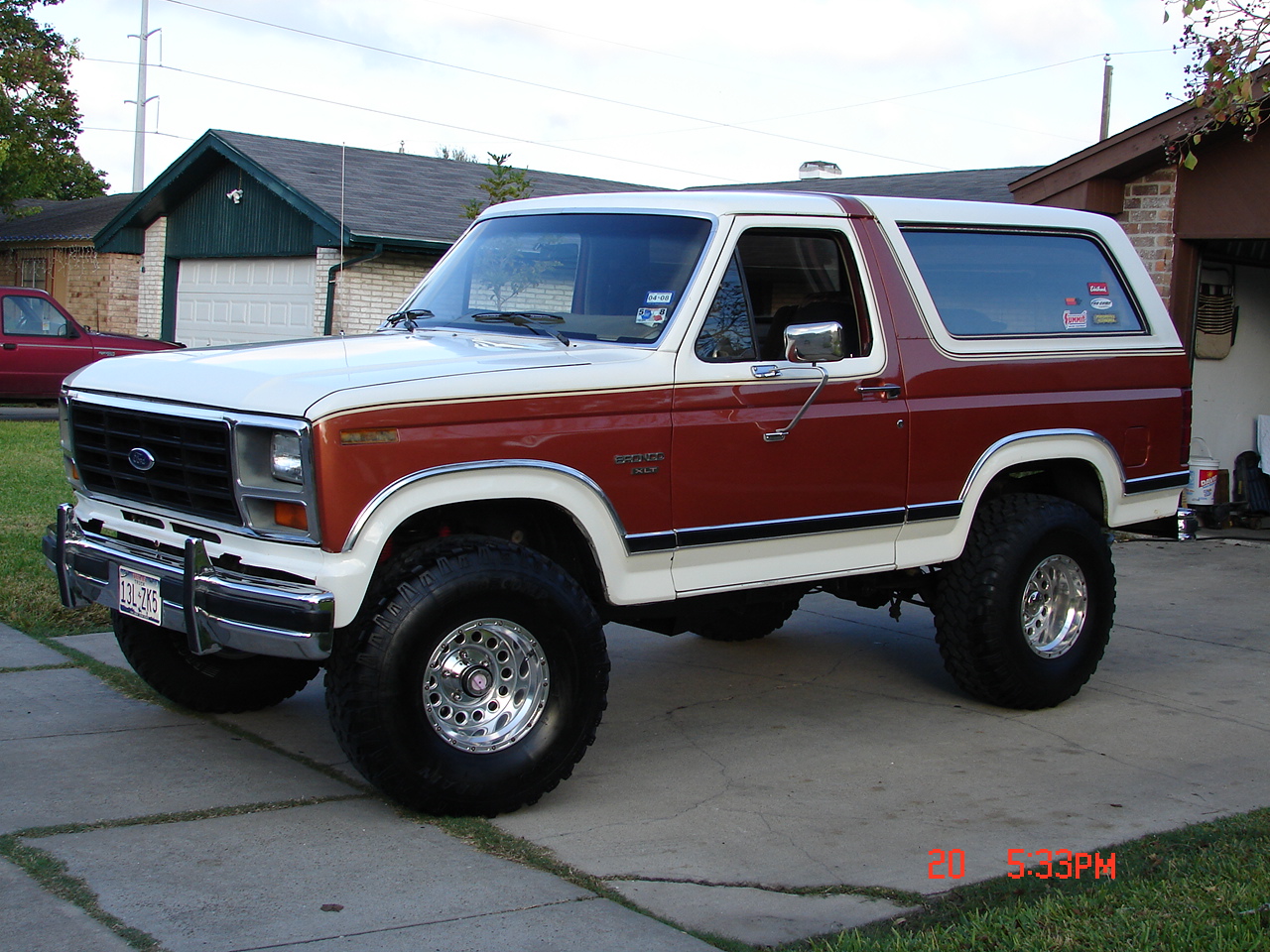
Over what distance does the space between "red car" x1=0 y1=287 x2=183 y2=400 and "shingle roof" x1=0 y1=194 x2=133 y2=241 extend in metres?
9.70

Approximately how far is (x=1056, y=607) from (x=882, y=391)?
5.25 ft

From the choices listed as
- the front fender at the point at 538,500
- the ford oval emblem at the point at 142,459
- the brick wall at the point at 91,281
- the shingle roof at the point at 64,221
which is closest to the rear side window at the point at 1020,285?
the front fender at the point at 538,500

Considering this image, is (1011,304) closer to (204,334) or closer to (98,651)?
(98,651)

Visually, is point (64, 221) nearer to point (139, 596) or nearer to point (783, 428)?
point (139, 596)

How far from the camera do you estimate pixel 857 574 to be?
5.75m

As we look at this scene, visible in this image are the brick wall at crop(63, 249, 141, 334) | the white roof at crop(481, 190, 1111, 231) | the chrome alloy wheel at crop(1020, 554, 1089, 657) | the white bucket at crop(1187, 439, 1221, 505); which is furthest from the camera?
the brick wall at crop(63, 249, 141, 334)

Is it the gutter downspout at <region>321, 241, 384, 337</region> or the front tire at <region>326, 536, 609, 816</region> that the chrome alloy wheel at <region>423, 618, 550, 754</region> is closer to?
the front tire at <region>326, 536, 609, 816</region>

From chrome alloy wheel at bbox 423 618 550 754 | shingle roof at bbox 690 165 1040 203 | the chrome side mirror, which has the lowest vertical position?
chrome alloy wheel at bbox 423 618 550 754

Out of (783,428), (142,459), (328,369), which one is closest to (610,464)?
(783,428)

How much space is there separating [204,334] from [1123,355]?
19303 millimetres

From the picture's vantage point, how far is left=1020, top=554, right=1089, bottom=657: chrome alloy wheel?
636cm

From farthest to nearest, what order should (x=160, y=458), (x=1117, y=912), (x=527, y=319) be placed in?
1. (x=527, y=319)
2. (x=160, y=458)
3. (x=1117, y=912)

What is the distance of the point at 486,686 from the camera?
186 inches

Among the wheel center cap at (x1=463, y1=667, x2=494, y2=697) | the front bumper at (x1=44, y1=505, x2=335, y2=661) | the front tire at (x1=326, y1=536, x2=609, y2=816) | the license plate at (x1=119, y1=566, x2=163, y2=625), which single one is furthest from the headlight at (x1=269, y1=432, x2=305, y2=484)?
the wheel center cap at (x1=463, y1=667, x2=494, y2=697)
